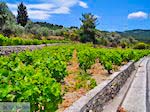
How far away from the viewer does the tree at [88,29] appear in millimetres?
81688

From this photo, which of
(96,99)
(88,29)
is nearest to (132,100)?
(96,99)

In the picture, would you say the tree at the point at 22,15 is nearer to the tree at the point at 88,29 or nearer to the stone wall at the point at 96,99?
the tree at the point at 88,29

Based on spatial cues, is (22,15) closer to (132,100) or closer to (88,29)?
(88,29)

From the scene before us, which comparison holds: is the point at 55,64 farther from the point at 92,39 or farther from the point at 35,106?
the point at 92,39

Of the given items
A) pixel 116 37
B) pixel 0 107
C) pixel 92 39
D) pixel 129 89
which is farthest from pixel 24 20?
pixel 0 107

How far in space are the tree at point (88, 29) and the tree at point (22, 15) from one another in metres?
12.2

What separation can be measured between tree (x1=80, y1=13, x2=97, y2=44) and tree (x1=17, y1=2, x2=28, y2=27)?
12.2 metres

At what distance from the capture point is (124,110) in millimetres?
13078

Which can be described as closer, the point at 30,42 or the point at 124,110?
the point at 124,110

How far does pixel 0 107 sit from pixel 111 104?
23.8 feet

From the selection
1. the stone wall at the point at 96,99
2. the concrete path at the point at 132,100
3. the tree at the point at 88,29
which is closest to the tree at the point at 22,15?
the tree at the point at 88,29

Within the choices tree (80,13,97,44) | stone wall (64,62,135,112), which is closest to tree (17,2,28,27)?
tree (80,13,97,44)

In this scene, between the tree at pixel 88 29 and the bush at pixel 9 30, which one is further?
the tree at pixel 88 29

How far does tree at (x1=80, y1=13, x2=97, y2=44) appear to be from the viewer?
81688 mm
